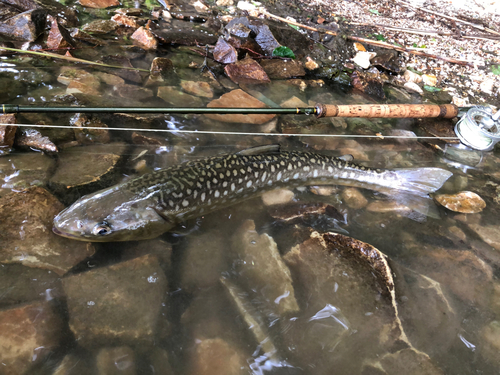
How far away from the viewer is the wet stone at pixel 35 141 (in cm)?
385

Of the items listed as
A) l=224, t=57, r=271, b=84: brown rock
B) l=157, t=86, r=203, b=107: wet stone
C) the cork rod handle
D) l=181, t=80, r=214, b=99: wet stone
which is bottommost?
l=157, t=86, r=203, b=107: wet stone

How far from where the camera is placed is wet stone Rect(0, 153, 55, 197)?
340 cm

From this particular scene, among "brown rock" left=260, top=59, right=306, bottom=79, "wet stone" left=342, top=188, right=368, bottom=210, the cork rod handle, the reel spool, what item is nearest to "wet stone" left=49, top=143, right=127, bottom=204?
the cork rod handle

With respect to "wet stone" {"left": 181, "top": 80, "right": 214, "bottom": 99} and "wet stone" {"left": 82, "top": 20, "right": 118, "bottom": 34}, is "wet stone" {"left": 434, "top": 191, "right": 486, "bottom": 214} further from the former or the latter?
"wet stone" {"left": 82, "top": 20, "right": 118, "bottom": 34}

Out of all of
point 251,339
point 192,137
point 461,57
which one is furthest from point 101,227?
point 461,57

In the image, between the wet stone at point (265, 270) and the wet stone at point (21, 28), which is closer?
the wet stone at point (265, 270)

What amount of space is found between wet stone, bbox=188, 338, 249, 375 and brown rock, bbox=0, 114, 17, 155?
3.18 metres

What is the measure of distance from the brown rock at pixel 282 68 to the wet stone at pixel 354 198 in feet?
10.8

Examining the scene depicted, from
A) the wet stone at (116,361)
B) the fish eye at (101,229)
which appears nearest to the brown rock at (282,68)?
the fish eye at (101,229)

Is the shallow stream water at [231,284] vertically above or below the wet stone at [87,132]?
below

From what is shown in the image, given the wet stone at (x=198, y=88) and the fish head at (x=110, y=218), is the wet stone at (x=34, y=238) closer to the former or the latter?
the fish head at (x=110, y=218)

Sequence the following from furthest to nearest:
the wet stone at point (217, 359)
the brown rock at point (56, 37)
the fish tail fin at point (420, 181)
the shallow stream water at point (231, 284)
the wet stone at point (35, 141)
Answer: the brown rock at point (56, 37)
the fish tail fin at point (420, 181)
the wet stone at point (35, 141)
the shallow stream water at point (231, 284)
the wet stone at point (217, 359)

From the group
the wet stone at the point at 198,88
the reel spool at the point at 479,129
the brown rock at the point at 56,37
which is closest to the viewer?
the reel spool at the point at 479,129

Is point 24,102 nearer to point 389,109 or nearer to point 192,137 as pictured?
point 192,137
